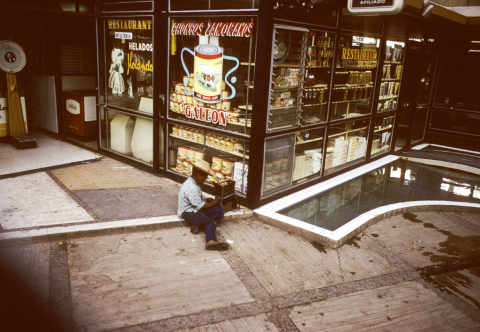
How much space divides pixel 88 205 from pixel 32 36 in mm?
6216

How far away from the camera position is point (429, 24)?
10.4 metres

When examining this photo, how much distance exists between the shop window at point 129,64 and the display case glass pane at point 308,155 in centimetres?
316

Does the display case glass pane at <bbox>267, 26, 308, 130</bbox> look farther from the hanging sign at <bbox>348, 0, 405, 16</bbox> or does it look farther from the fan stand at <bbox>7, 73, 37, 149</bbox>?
the fan stand at <bbox>7, 73, 37, 149</bbox>

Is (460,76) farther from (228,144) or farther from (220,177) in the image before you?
(220,177)

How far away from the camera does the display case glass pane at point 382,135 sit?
397 inches

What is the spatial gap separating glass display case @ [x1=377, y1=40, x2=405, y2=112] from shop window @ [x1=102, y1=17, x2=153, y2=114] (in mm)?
5617

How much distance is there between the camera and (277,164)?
700cm

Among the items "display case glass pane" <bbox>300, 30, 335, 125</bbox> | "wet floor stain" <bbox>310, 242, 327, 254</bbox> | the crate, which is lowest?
"wet floor stain" <bbox>310, 242, 327, 254</bbox>

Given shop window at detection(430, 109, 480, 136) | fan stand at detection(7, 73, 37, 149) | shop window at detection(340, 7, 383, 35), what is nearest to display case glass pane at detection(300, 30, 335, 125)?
shop window at detection(340, 7, 383, 35)

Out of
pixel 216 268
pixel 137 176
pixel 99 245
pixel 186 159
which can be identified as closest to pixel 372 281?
pixel 216 268

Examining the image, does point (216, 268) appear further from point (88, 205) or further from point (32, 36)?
point (32, 36)

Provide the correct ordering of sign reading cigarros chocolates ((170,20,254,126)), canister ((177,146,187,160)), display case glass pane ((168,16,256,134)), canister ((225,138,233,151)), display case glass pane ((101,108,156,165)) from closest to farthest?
1. display case glass pane ((168,16,256,134))
2. sign reading cigarros chocolates ((170,20,254,126))
3. canister ((225,138,233,151))
4. canister ((177,146,187,160))
5. display case glass pane ((101,108,156,165))

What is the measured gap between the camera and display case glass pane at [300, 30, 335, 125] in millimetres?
7227

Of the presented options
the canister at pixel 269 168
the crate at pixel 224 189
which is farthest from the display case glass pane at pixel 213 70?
the crate at pixel 224 189
